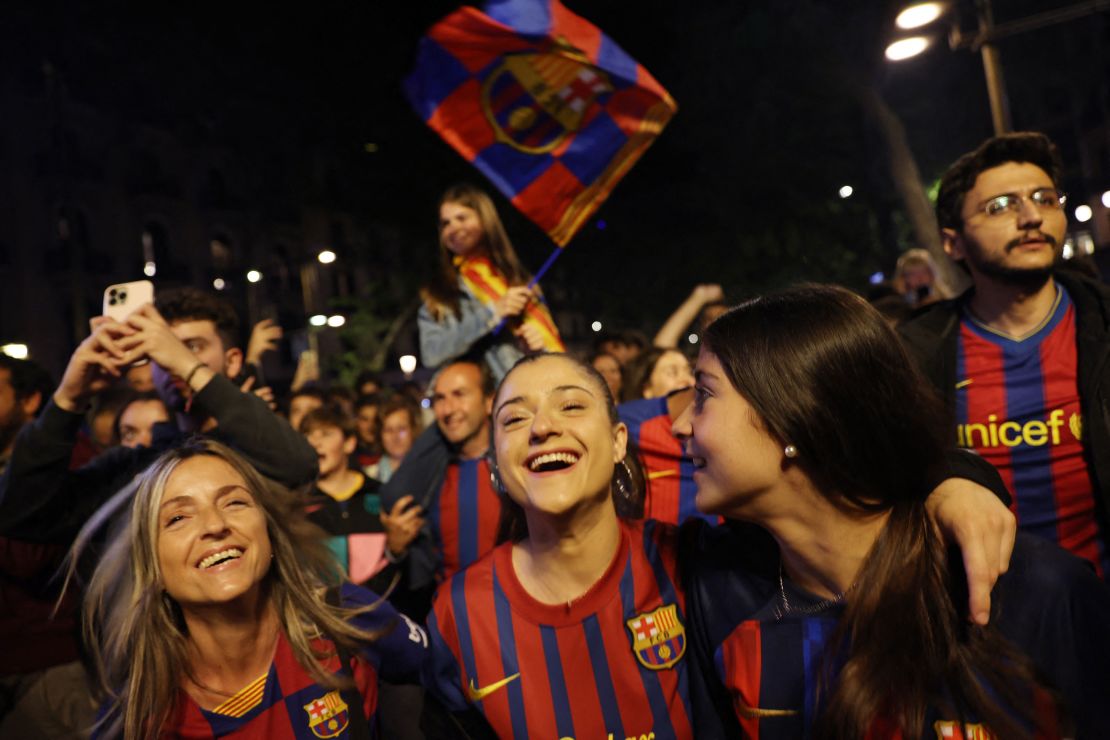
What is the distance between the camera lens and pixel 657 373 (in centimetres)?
532

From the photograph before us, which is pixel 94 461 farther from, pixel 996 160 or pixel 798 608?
pixel 996 160

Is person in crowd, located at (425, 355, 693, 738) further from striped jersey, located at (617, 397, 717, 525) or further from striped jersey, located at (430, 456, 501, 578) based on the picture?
striped jersey, located at (430, 456, 501, 578)

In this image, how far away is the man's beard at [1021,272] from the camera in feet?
10.4

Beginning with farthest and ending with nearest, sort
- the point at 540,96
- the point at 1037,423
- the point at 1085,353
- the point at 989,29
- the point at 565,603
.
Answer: the point at 989,29 → the point at 540,96 → the point at 1037,423 → the point at 1085,353 → the point at 565,603

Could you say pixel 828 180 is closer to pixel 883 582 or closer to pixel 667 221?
pixel 667 221

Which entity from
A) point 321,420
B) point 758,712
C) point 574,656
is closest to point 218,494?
point 574,656

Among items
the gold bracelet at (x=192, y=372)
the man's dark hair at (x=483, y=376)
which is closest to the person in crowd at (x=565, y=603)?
the gold bracelet at (x=192, y=372)

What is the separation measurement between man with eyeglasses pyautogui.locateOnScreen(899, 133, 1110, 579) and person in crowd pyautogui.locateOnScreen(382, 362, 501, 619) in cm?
218

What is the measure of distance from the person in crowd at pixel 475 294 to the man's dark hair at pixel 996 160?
221 centimetres

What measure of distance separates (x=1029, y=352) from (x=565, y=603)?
2.08 m

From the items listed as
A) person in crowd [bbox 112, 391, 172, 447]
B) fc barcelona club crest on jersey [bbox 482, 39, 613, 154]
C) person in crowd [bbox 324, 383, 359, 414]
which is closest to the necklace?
fc barcelona club crest on jersey [bbox 482, 39, 613, 154]

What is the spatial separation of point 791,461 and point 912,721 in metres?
0.62

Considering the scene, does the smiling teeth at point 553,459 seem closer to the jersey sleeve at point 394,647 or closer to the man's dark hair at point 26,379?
the jersey sleeve at point 394,647

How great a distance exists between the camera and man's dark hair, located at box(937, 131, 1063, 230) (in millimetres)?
3326
